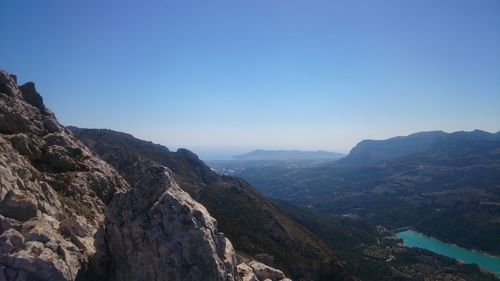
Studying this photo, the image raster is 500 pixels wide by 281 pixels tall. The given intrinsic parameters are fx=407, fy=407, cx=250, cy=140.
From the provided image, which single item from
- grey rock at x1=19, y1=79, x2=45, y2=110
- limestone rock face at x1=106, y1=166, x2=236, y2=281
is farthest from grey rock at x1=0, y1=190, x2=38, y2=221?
grey rock at x1=19, y1=79, x2=45, y2=110

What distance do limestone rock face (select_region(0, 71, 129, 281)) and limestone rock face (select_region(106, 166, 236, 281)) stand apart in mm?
2118

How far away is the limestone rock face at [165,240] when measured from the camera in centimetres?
2384

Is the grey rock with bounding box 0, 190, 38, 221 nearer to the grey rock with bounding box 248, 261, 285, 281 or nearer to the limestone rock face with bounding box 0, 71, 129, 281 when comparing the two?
the limestone rock face with bounding box 0, 71, 129, 281

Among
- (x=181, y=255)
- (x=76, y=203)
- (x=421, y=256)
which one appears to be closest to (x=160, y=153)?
(x=421, y=256)

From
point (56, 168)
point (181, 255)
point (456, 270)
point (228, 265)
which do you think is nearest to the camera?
point (181, 255)

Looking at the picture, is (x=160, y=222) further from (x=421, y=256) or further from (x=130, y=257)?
(x=421, y=256)

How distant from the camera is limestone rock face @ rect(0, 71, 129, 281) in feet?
66.9

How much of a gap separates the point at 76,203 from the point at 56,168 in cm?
821

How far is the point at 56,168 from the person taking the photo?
40344 mm

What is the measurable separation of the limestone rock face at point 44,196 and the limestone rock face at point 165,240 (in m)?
2.12

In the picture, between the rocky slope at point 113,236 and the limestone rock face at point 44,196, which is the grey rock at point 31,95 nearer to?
the limestone rock face at point 44,196

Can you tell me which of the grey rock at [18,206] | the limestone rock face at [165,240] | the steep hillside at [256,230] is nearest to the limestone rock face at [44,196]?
the grey rock at [18,206]

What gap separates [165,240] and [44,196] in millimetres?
10675

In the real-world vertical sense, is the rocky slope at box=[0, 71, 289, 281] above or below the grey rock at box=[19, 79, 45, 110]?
below
